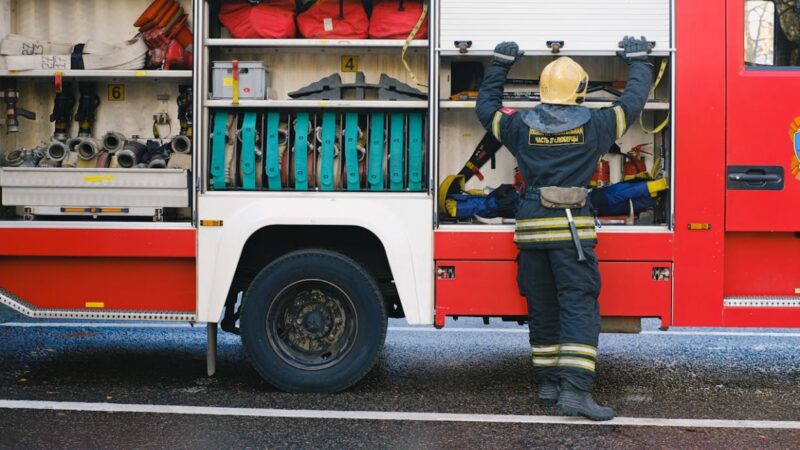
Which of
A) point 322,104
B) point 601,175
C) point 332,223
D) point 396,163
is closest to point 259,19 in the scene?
point 322,104

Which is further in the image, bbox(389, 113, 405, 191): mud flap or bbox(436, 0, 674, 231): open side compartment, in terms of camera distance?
bbox(389, 113, 405, 191): mud flap

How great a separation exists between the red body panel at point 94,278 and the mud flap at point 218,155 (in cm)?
50

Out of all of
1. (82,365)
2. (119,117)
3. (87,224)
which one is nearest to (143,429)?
(87,224)

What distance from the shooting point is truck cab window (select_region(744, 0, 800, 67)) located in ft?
18.3

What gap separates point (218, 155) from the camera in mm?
5777

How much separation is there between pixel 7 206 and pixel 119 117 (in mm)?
904

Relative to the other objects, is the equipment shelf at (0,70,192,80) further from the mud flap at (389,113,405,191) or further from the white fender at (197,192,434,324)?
the mud flap at (389,113,405,191)

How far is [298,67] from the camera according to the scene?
622cm

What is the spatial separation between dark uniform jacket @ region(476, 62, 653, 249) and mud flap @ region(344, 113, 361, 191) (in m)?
0.97

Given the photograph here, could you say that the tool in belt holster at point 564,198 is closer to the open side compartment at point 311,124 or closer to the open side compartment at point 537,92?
the open side compartment at point 537,92

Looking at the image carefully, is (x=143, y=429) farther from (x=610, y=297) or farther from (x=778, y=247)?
(x=778, y=247)

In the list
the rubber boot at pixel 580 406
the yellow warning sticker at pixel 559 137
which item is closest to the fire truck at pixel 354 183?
the yellow warning sticker at pixel 559 137

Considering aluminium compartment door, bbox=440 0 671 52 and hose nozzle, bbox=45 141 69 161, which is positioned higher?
aluminium compartment door, bbox=440 0 671 52

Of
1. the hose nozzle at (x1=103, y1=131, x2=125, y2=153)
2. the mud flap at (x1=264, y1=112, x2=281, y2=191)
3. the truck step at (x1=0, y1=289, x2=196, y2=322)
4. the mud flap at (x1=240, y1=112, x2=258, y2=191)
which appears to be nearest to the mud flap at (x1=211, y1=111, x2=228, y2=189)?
the mud flap at (x1=240, y1=112, x2=258, y2=191)
